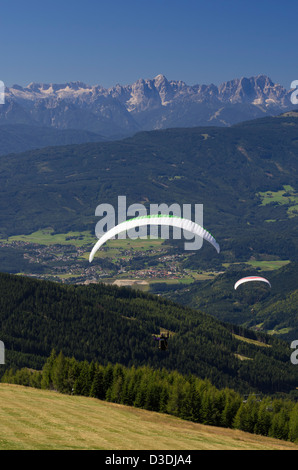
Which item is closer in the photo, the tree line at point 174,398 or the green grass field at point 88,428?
the green grass field at point 88,428

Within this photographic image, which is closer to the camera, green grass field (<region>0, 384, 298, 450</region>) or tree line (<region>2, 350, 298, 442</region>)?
green grass field (<region>0, 384, 298, 450</region>)
